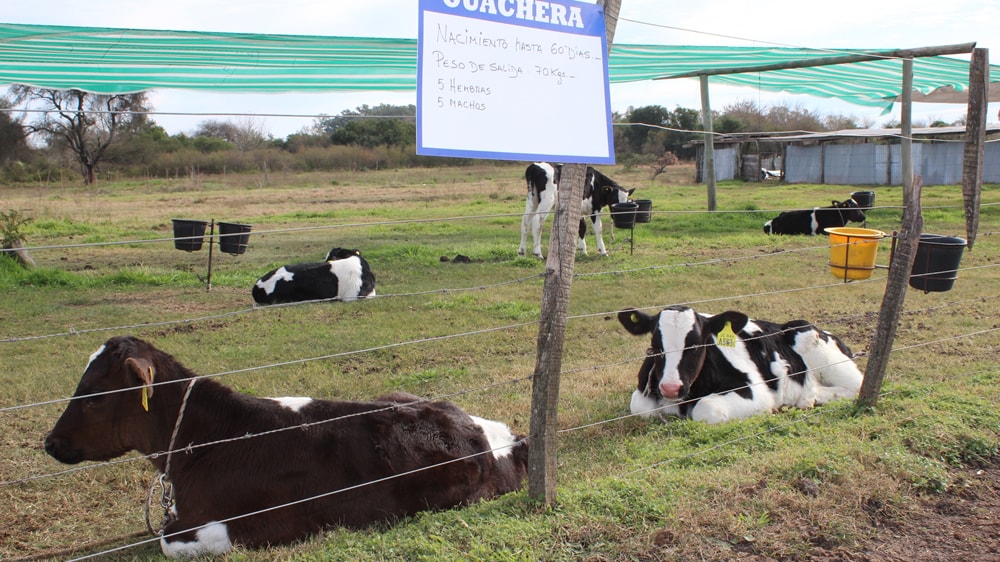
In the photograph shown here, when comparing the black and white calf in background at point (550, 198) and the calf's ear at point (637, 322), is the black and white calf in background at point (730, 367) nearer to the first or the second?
the calf's ear at point (637, 322)

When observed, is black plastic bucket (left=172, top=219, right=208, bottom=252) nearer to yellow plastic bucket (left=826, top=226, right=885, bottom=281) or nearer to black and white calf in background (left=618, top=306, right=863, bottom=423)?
black and white calf in background (left=618, top=306, right=863, bottom=423)

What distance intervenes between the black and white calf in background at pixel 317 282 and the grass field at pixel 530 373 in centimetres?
23

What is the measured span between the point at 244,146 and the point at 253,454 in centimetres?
5109

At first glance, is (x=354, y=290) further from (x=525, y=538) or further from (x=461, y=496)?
(x=525, y=538)

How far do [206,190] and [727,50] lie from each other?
2805 centimetres

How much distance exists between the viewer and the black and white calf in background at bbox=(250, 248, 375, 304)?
30.5 ft

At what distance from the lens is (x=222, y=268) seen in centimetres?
1165

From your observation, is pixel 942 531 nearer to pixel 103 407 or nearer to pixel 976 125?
pixel 103 407

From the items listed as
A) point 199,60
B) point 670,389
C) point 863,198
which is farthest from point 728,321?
point 863,198

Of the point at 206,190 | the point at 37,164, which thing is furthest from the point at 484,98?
the point at 37,164

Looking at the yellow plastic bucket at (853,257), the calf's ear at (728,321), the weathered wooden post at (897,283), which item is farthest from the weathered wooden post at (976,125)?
the calf's ear at (728,321)

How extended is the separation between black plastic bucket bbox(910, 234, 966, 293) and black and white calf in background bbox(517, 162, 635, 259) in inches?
235

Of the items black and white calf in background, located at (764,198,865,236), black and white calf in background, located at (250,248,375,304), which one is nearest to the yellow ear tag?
black and white calf in background, located at (250,248,375,304)

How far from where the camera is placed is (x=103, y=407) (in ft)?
11.8
